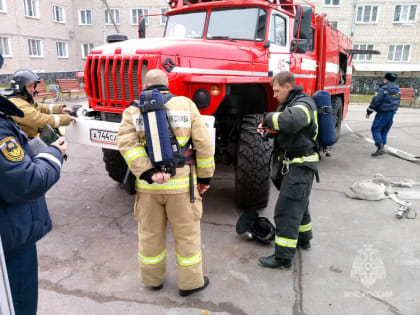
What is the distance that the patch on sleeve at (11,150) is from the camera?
4.85 ft

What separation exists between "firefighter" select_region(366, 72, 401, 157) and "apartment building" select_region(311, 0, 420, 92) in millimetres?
19783

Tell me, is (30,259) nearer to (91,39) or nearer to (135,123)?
(135,123)

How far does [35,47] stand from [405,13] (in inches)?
1117

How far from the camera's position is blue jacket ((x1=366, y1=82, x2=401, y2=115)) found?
7.15 meters

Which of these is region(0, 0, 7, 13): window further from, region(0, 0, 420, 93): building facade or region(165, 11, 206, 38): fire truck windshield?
region(165, 11, 206, 38): fire truck windshield

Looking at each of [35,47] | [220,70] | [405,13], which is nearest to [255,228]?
[220,70]

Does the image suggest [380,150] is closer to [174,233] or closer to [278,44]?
[278,44]

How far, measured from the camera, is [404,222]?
4.04 meters

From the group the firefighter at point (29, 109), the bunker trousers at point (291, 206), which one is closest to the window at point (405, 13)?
the bunker trousers at point (291, 206)

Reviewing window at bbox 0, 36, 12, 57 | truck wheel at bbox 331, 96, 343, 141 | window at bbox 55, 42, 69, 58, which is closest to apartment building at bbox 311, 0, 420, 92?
truck wheel at bbox 331, 96, 343, 141

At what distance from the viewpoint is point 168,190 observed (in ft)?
8.25

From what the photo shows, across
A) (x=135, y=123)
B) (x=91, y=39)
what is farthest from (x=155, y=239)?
(x=91, y=39)

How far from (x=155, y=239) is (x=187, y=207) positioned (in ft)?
1.23

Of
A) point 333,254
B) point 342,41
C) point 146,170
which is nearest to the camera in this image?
point 146,170
